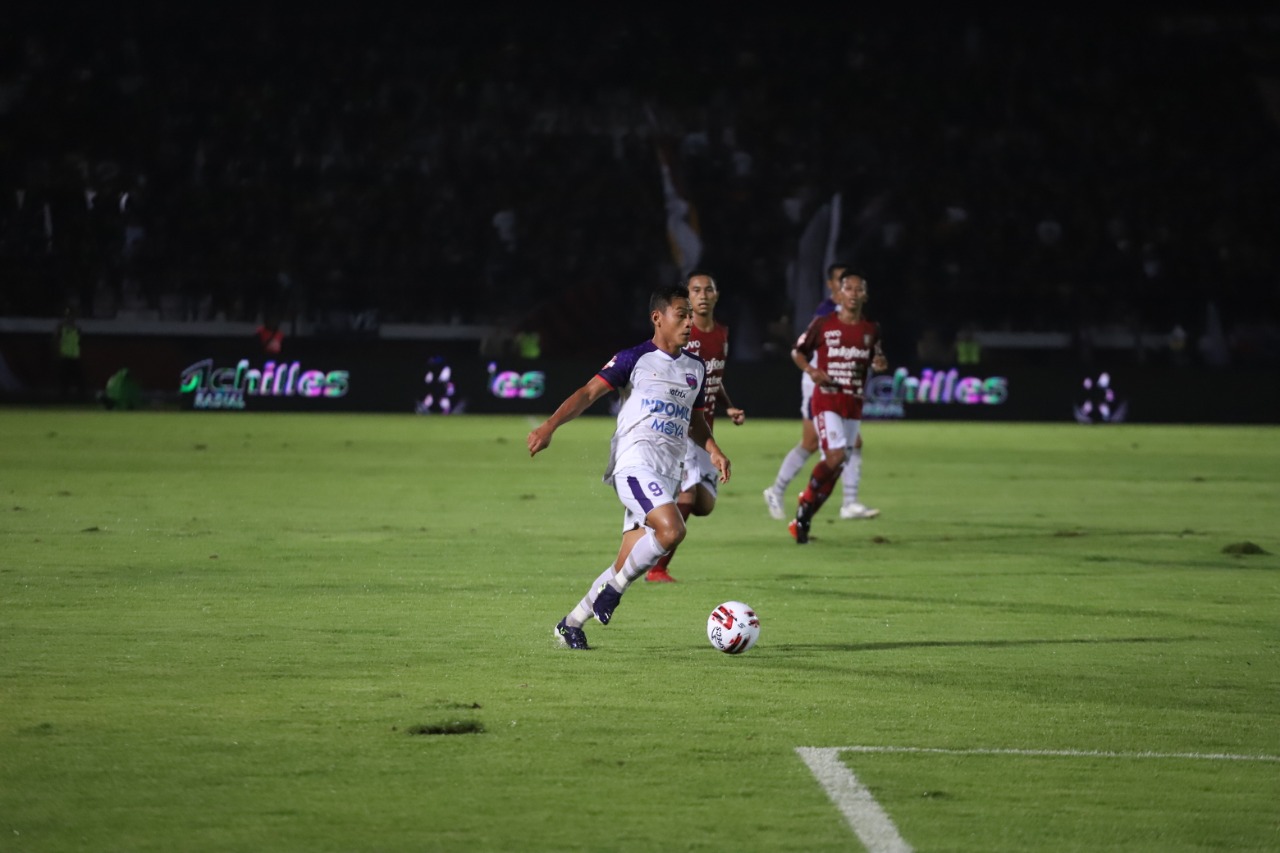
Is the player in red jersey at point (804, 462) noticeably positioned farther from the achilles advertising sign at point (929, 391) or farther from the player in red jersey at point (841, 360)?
the achilles advertising sign at point (929, 391)

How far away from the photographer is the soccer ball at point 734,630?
8.01 meters

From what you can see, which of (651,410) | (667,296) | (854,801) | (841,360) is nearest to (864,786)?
(854,801)

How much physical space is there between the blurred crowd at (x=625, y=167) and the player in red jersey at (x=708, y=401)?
23.7m

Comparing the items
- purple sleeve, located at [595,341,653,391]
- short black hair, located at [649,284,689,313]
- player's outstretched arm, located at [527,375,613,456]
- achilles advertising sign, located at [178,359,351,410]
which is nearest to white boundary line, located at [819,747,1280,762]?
player's outstretched arm, located at [527,375,613,456]

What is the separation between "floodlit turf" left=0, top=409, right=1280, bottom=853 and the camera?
507 centimetres

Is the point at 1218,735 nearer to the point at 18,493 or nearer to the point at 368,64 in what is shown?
the point at 18,493

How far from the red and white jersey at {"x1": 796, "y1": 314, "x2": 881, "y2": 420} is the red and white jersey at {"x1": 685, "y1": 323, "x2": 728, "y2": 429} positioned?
2.31 metres

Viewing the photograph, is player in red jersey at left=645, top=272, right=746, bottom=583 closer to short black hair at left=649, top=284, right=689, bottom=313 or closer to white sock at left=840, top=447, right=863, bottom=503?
short black hair at left=649, top=284, right=689, bottom=313

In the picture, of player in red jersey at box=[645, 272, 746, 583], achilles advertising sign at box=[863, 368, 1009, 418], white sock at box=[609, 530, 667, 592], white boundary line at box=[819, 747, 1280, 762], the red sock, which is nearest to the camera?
white boundary line at box=[819, 747, 1280, 762]

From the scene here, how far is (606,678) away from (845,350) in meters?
7.74

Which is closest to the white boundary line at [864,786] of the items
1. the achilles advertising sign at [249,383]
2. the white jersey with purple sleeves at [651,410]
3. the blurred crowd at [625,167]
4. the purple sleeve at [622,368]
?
the white jersey with purple sleeves at [651,410]

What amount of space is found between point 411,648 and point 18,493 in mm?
9637

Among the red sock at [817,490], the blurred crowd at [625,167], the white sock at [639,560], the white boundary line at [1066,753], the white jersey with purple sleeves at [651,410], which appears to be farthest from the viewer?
the blurred crowd at [625,167]

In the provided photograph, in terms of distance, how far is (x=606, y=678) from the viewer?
7.40 meters
